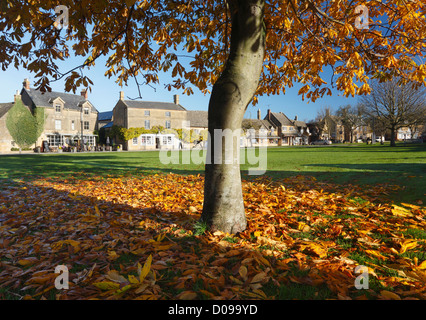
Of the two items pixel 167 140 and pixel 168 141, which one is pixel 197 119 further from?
pixel 167 140

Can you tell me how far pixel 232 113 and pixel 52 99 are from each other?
57988 millimetres

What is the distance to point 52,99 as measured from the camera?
49.8 meters

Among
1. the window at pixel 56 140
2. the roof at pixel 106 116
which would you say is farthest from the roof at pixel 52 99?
the roof at pixel 106 116

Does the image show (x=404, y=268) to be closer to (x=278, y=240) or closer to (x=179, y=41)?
(x=278, y=240)

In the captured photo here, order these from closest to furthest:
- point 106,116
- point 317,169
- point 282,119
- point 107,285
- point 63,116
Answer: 1. point 107,285
2. point 317,169
3. point 63,116
4. point 106,116
5. point 282,119

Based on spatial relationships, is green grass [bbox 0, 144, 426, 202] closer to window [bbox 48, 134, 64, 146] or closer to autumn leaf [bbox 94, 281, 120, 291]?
autumn leaf [bbox 94, 281, 120, 291]

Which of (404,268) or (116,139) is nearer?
(404,268)

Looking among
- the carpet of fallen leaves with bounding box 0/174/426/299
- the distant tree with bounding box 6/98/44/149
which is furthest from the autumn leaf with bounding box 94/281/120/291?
the distant tree with bounding box 6/98/44/149

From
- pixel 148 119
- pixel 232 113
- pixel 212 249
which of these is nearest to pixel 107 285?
pixel 212 249

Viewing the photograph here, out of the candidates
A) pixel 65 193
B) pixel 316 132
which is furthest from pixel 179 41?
pixel 316 132

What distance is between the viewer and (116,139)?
180 ft

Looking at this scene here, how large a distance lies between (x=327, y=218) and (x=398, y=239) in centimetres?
114

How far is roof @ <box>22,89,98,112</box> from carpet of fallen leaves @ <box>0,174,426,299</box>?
53.0 m
